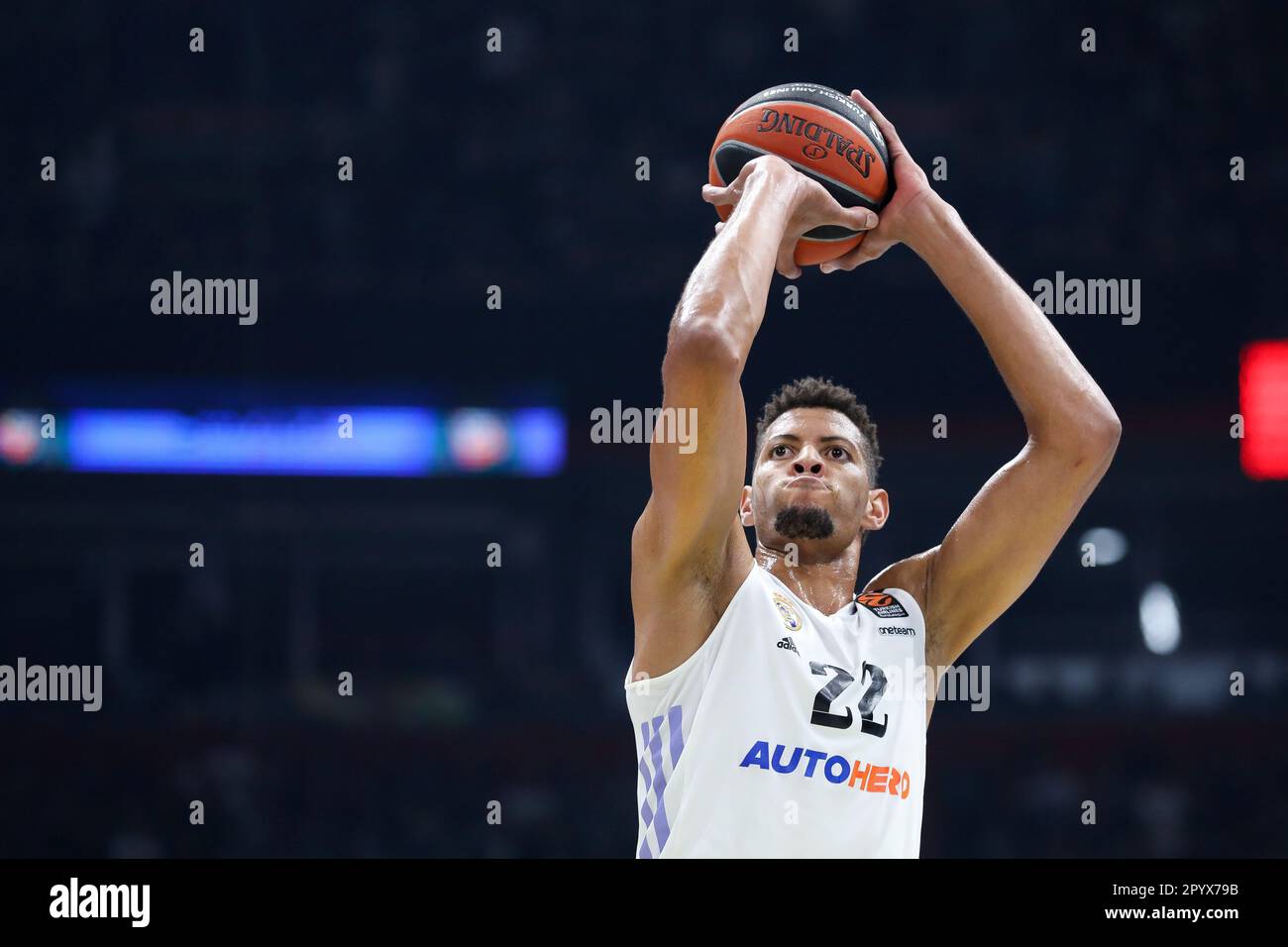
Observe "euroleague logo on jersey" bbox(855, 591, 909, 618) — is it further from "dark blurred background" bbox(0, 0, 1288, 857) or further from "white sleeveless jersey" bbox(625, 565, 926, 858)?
"dark blurred background" bbox(0, 0, 1288, 857)

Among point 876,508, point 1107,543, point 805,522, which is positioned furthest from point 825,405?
point 1107,543

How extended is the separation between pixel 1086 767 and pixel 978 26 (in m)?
7.30

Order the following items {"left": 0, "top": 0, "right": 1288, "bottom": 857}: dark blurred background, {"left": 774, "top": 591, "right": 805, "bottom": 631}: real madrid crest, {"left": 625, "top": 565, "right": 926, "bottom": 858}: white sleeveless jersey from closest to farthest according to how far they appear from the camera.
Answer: {"left": 625, "top": 565, "right": 926, "bottom": 858}: white sleeveless jersey → {"left": 774, "top": 591, "right": 805, "bottom": 631}: real madrid crest → {"left": 0, "top": 0, "right": 1288, "bottom": 857}: dark blurred background

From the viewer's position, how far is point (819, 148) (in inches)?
134

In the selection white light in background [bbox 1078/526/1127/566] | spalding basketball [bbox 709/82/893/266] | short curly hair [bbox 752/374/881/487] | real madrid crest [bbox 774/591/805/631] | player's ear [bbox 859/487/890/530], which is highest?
spalding basketball [bbox 709/82/893/266]

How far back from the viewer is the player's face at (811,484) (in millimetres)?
3311

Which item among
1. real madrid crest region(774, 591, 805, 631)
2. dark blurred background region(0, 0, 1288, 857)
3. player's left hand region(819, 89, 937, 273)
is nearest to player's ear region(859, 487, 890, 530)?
real madrid crest region(774, 591, 805, 631)

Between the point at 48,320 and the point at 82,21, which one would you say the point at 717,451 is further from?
the point at 82,21

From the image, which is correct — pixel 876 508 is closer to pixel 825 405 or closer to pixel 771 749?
pixel 825 405

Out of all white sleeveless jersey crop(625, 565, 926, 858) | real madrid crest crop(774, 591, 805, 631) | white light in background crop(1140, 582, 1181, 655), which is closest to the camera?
white sleeveless jersey crop(625, 565, 926, 858)

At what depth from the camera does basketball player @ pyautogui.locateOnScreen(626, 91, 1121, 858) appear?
2.79 meters

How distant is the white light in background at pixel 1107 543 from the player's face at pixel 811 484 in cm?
869

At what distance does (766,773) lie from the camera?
9.48 ft

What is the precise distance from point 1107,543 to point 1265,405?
173 cm
